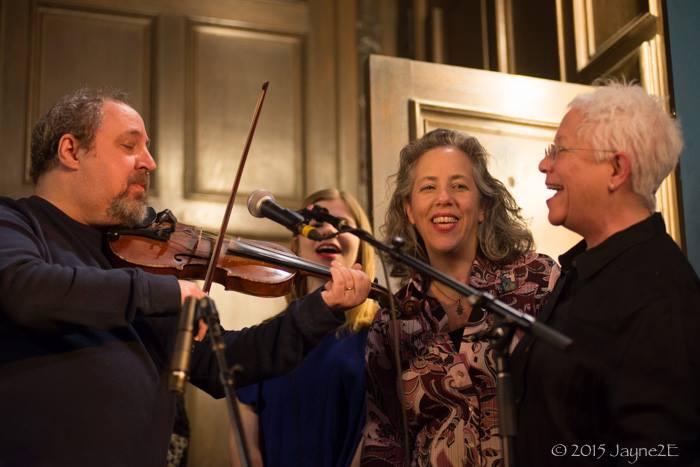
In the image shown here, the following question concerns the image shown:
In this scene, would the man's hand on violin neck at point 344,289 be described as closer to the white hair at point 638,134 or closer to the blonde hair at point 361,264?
the blonde hair at point 361,264

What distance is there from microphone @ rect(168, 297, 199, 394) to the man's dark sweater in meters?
0.41

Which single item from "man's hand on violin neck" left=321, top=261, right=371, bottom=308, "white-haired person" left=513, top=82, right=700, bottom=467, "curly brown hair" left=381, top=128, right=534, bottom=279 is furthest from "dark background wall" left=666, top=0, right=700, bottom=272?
"man's hand on violin neck" left=321, top=261, right=371, bottom=308

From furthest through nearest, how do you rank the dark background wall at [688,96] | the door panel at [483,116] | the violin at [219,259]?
the door panel at [483,116] < the dark background wall at [688,96] < the violin at [219,259]

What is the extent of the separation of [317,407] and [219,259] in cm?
58

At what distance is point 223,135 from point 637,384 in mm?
3064

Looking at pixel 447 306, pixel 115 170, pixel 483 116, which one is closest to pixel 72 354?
pixel 115 170

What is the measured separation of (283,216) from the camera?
1707 millimetres

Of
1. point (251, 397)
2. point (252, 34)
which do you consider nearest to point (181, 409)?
point (251, 397)

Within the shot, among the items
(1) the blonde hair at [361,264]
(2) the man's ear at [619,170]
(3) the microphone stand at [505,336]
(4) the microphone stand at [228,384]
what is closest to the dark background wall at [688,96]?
(1) the blonde hair at [361,264]

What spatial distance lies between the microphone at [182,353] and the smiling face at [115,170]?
0.77 meters

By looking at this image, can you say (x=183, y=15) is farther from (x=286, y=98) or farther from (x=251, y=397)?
(x=251, y=397)

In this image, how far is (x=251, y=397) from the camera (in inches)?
104

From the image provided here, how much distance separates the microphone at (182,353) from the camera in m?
1.37

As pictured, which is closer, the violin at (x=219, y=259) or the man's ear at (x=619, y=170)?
the man's ear at (x=619, y=170)
